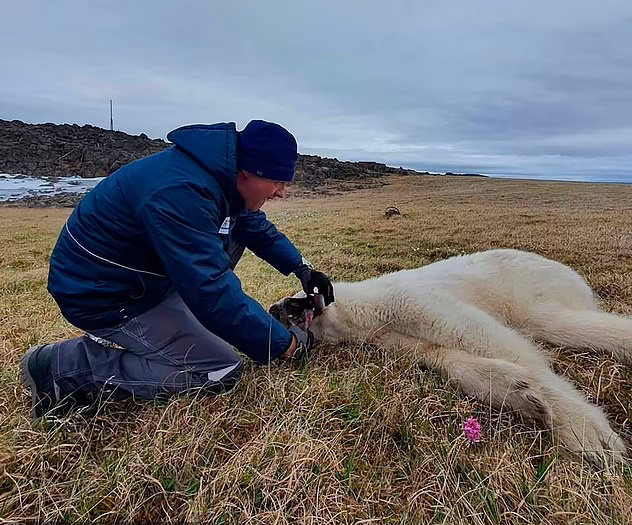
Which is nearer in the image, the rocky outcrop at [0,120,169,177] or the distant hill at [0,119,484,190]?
the distant hill at [0,119,484,190]

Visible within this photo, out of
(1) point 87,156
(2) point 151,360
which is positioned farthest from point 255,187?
(1) point 87,156

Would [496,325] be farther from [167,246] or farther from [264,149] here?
[167,246]

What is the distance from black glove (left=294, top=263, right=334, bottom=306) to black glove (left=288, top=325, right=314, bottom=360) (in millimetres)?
329

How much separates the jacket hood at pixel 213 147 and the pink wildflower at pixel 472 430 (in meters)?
A: 1.73

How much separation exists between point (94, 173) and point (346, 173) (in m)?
20.4

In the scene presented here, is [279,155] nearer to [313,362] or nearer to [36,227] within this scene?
[313,362]

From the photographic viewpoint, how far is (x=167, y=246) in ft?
8.11

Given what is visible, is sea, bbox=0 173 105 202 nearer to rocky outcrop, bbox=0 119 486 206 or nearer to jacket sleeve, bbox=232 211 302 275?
rocky outcrop, bbox=0 119 486 206

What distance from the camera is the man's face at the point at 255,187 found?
283 centimetres

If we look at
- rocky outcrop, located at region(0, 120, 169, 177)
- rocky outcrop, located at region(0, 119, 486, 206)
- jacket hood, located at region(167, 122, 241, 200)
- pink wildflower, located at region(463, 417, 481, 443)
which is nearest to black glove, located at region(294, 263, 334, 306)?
jacket hood, located at region(167, 122, 241, 200)

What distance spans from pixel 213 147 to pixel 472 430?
1.92m

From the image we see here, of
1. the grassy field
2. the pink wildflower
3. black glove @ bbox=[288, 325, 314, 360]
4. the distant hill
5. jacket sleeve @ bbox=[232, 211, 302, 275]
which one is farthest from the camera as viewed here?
the distant hill

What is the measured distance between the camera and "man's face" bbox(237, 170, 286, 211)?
2830 millimetres

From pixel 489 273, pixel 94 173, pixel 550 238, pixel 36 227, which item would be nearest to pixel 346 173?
pixel 94 173
